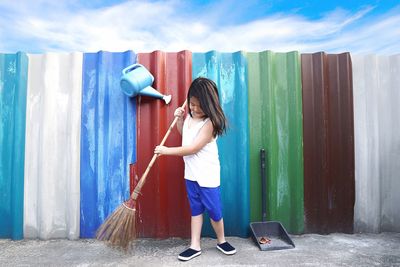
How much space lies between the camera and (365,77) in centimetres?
306

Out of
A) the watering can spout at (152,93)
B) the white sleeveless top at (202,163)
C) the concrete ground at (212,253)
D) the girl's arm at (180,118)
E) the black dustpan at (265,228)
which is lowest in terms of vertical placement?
the concrete ground at (212,253)

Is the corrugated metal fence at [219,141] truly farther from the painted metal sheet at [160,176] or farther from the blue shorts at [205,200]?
the blue shorts at [205,200]

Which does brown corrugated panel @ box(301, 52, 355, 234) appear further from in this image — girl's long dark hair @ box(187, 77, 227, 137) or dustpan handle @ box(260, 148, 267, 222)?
girl's long dark hair @ box(187, 77, 227, 137)

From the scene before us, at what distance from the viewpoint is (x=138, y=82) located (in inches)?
107

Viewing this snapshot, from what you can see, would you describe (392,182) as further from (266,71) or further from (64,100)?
(64,100)

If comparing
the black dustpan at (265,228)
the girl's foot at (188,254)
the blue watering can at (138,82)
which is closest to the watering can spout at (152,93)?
the blue watering can at (138,82)

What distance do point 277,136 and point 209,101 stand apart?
98 centimetres

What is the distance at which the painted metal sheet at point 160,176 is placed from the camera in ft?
9.57

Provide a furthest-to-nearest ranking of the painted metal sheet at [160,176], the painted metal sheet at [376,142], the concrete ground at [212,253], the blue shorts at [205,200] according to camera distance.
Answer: the painted metal sheet at [376,142] → the painted metal sheet at [160,176] → the blue shorts at [205,200] → the concrete ground at [212,253]

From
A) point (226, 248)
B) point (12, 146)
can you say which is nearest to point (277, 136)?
point (226, 248)

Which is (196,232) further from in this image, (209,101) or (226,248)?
(209,101)

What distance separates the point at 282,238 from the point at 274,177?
2.06 ft

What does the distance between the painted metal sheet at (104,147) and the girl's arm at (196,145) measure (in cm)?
65

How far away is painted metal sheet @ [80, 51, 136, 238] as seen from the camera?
2910mm
